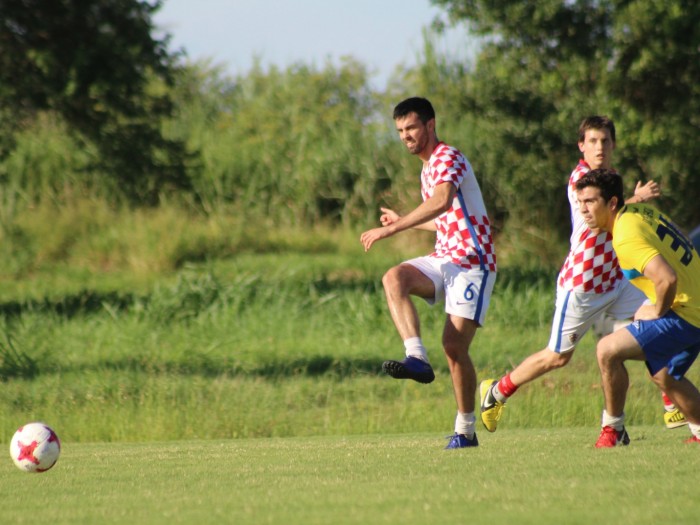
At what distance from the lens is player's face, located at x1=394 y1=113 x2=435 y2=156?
26.8ft

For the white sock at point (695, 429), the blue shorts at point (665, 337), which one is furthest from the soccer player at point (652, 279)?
the white sock at point (695, 429)

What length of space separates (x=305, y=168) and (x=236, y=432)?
59.8ft

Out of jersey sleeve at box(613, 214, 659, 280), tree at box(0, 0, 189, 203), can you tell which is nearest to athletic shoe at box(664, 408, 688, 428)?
jersey sleeve at box(613, 214, 659, 280)

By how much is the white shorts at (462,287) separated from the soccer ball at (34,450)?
8.58 ft

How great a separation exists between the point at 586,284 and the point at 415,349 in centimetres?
120

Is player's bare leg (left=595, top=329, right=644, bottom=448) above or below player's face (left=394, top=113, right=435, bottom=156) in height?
below

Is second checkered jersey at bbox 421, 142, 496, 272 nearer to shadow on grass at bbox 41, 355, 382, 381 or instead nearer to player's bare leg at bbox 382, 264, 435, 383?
player's bare leg at bbox 382, 264, 435, 383

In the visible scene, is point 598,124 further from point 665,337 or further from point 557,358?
point 665,337

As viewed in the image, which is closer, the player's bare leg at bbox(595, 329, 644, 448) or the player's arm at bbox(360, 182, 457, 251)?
the player's bare leg at bbox(595, 329, 644, 448)

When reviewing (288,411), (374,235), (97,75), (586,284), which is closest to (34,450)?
(374,235)

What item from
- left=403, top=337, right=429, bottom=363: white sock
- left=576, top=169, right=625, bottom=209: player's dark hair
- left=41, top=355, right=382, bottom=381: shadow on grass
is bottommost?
left=41, top=355, right=382, bottom=381: shadow on grass

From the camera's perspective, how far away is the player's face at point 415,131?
816 centimetres

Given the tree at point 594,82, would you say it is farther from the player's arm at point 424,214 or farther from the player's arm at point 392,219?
the player's arm at point 424,214

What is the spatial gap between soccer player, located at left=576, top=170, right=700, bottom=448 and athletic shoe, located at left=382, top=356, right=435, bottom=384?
1104 mm
